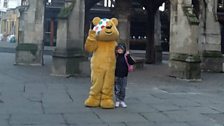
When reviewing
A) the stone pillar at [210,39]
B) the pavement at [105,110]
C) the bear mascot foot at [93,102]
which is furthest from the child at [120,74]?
the stone pillar at [210,39]

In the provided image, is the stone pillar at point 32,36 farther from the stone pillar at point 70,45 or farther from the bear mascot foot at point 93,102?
the bear mascot foot at point 93,102

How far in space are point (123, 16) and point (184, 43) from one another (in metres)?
4.73

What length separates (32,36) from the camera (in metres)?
20.1

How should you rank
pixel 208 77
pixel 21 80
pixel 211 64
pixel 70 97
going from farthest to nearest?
pixel 211 64 < pixel 208 77 < pixel 21 80 < pixel 70 97

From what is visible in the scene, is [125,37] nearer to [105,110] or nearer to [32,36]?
[32,36]

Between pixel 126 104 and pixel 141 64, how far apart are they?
10.9 m

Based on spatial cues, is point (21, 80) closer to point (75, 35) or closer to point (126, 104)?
point (75, 35)

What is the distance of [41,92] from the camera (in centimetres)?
1171

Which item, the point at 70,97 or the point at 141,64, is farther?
the point at 141,64

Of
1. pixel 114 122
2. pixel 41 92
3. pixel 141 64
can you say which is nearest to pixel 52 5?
pixel 141 64

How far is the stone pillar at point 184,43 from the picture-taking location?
16.7 metres

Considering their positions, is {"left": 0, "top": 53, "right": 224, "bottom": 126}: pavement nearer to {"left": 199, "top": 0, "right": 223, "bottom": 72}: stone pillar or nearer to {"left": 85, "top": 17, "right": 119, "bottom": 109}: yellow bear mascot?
{"left": 85, "top": 17, "right": 119, "bottom": 109}: yellow bear mascot

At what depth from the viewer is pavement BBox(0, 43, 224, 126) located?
8141 millimetres

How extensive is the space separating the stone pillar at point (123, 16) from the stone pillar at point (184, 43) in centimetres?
345
